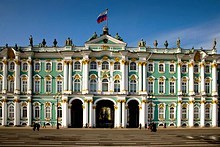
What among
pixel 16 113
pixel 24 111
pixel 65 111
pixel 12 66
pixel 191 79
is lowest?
pixel 16 113

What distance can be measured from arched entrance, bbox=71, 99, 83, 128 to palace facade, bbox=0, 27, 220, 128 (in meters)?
0.24

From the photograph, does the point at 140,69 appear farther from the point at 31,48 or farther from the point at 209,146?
the point at 209,146

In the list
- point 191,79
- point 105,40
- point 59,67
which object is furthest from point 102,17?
point 191,79

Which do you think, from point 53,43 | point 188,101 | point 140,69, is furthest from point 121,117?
point 53,43

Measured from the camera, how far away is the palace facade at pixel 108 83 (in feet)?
170

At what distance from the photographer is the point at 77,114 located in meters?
55.5

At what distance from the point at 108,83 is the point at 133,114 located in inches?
359

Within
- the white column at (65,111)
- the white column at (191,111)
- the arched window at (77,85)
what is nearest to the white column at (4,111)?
the white column at (65,111)

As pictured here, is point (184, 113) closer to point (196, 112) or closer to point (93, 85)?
point (196, 112)

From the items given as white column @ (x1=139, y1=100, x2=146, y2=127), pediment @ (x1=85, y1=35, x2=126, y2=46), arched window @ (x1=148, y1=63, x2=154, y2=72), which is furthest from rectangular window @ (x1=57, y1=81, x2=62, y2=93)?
arched window @ (x1=148, y1=63, x2=154, y2=72)

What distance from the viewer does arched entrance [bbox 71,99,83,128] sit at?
2147 inches

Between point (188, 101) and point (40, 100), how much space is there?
29889 millimetres

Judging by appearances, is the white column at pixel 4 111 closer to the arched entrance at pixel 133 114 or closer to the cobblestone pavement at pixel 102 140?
the cobblestone pavement at pixel 102 140

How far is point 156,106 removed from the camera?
176 feet
